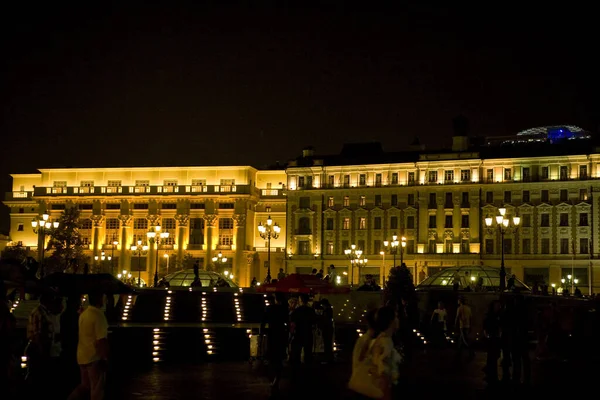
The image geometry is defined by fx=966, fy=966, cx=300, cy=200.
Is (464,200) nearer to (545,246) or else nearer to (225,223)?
(545,246)

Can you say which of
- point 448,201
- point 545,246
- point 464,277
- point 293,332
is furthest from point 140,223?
point 293,332

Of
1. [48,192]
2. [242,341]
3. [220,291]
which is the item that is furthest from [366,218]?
[242,341]

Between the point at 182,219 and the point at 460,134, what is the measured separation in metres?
31.2

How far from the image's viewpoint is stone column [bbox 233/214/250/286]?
100812 mm

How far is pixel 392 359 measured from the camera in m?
10.3

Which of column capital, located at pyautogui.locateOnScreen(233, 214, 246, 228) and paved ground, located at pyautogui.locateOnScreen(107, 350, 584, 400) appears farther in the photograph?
column capital, located at pyautogui.locateOnScreen(233, 214, 246, 228)

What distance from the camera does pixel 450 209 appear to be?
90438 mm

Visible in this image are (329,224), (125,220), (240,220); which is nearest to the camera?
(329,224)

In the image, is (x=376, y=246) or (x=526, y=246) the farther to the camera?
(x=376, y=246)

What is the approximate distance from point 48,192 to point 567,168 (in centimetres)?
5643

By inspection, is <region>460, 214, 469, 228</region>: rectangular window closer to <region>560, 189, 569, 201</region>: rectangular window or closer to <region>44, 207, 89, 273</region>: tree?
<region>560, 189, 569, 201</region>: rectangular window

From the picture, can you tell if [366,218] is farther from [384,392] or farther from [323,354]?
[384,392]

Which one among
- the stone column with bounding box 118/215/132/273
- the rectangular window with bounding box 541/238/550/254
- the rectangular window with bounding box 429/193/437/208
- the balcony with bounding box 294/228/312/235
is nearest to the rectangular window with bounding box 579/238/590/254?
the rectangular window with bounding box 541/238/550/254

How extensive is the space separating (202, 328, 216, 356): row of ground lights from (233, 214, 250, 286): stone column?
72703 millimetres
